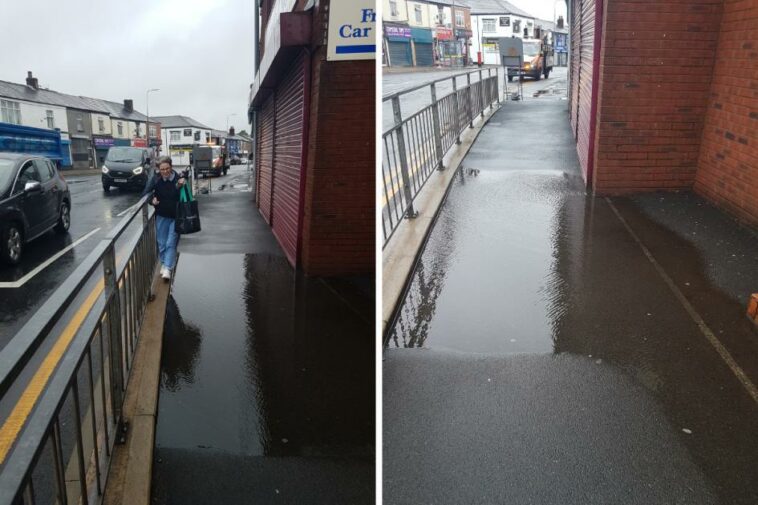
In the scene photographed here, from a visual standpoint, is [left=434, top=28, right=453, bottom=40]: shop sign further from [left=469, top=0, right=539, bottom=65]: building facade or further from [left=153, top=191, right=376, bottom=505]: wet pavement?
[left=153, top=191, right=376, bottom=505]: wet pavement

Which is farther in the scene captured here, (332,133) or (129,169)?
(129,169)

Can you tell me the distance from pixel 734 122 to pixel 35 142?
11951mm

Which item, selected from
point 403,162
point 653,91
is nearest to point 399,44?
point 653,91

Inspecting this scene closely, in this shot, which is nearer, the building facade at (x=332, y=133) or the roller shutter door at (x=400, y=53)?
the building facade at (x=332, y=133)

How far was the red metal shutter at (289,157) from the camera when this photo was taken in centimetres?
798

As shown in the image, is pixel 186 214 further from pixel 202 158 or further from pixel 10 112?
pixel 202 158

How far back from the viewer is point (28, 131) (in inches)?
488

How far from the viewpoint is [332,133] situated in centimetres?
692

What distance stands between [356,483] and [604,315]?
1788mm

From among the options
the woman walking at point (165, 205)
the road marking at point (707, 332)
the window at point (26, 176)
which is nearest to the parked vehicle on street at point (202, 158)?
the window at point (26, 176)

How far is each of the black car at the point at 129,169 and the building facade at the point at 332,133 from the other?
7.02 meters

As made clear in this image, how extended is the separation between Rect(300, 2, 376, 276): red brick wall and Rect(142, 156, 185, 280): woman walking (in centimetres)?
150

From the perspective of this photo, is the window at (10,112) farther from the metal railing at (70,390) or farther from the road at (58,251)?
the metal railing at (70,390)

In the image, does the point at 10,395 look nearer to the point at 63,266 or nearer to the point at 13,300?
the point at 13,300
